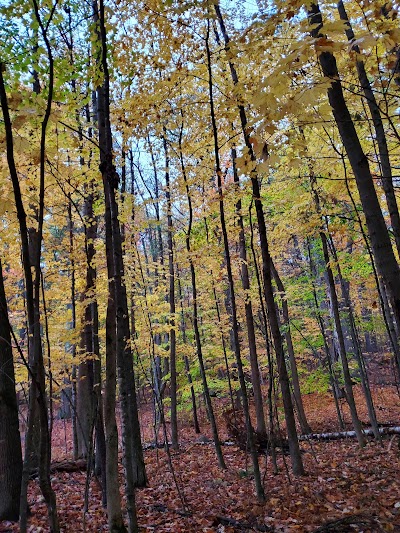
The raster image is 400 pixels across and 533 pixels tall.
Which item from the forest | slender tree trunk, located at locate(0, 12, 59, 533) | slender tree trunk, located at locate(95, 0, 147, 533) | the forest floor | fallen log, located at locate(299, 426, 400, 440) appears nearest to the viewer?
slender tree trunk, located at locate(0, 12, 59, 533)

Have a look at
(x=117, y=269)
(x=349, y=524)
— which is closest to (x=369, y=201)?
(x=117, y=269)

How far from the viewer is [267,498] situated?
5.22 m

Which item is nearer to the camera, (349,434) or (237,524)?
(237,524)

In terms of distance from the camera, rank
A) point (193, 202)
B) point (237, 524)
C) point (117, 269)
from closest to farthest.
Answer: point (117, 269), point (237, 524), point (193, 202)

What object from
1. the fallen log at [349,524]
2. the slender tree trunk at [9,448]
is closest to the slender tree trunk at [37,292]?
the fallen log at [349,524]

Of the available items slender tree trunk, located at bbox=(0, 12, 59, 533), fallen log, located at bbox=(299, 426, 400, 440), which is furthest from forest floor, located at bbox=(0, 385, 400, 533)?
slender tree trunk, located at bbox=(0, 12, 59, 533)

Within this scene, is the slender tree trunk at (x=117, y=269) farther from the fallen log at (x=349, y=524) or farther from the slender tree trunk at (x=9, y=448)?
the slender tree trunk at (x=9, y=448)

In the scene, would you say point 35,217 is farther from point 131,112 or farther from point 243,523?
point 243,523

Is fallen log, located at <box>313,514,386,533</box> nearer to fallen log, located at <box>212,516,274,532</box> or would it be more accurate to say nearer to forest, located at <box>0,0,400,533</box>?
forest, located at <box>0,0,400,533</box>

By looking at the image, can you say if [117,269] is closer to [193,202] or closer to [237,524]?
[237,524]

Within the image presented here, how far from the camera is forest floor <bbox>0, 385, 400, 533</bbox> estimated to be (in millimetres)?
4215

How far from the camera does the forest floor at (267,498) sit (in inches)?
166

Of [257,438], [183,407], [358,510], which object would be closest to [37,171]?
[358,510]

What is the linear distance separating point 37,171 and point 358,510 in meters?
6.93
